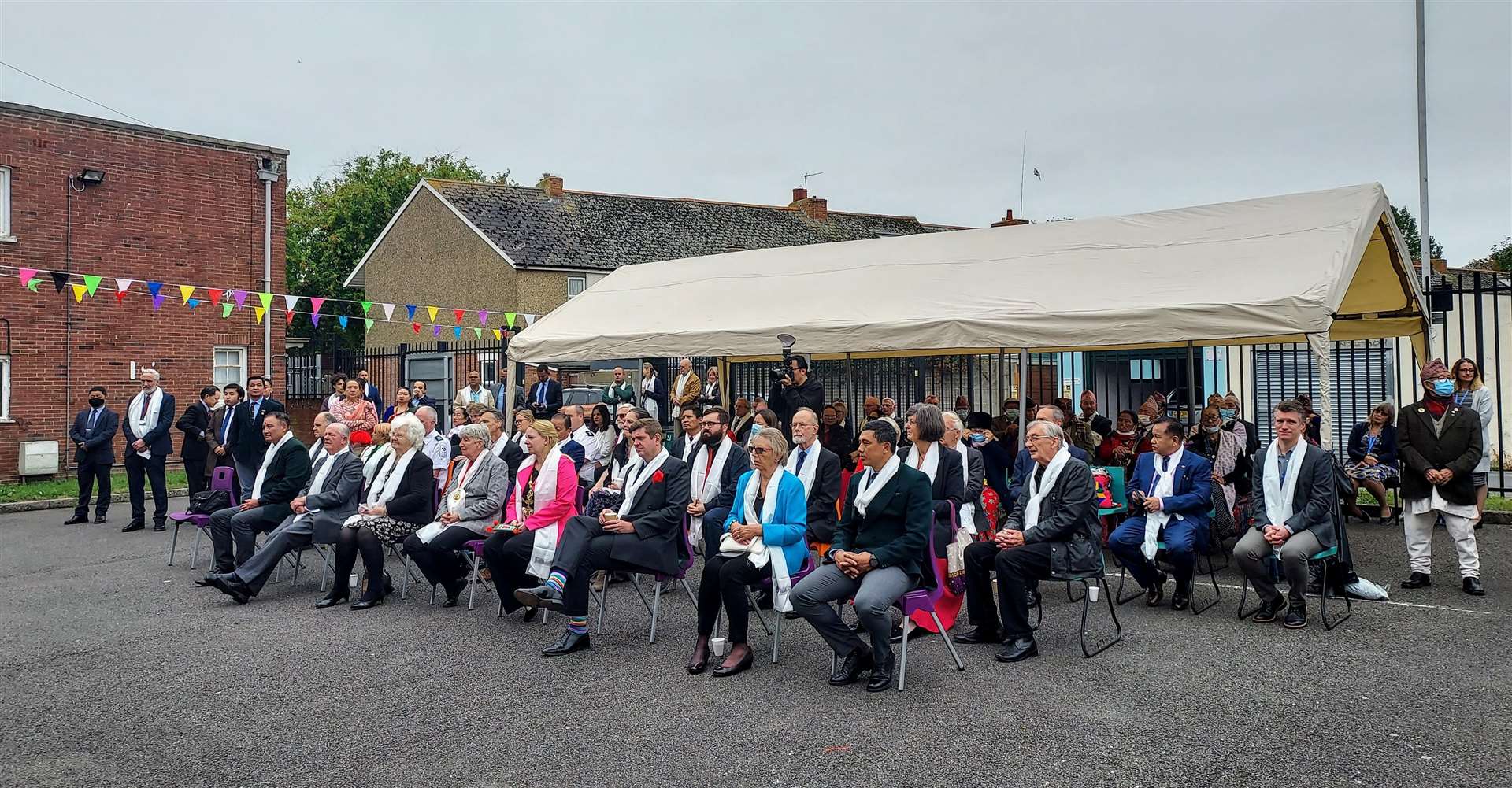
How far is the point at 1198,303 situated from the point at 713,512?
4.24 metres

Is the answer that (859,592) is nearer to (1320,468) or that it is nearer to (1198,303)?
(1320,468)

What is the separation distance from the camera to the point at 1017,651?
248 inches

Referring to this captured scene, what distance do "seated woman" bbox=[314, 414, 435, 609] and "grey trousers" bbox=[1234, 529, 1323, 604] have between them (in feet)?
19.1

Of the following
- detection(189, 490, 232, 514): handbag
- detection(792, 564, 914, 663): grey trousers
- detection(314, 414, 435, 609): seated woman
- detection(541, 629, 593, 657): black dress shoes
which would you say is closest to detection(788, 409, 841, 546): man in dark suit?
detection(792, 564, 914, 663): grey trousers

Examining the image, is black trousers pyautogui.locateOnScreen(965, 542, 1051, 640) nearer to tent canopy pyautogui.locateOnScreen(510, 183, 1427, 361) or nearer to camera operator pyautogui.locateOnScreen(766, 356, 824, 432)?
tent canopy pyautogui.locateOnScreen(510, 183, 1427, 361)

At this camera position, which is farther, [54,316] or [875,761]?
[54,316]

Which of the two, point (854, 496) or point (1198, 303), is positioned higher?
point (1198, 303)

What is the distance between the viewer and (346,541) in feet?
26.5

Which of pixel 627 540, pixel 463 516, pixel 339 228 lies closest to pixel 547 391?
pixel 463 516

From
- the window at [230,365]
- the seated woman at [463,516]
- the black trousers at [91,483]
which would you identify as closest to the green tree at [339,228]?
the window at [230,365]

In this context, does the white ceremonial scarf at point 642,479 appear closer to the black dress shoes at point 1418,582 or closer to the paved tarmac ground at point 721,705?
the paved tarmac ground at point 721,705

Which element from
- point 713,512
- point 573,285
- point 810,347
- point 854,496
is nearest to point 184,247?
point 573,285

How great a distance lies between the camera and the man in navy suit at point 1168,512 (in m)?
7.29

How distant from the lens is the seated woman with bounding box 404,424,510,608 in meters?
7.87
